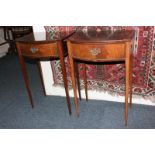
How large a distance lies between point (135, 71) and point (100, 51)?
1.78ft

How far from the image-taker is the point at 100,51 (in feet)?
4.14

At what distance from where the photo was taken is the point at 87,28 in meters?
1.64

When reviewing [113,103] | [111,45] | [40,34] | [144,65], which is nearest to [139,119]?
[113,103]

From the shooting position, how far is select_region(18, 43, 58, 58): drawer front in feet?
4.67

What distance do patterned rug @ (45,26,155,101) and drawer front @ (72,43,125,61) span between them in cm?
37

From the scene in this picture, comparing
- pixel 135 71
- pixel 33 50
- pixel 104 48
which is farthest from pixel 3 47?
pixel 104 48

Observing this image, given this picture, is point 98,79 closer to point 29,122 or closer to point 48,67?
point 48,67

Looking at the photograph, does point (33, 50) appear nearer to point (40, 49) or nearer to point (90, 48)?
point (40, 49)

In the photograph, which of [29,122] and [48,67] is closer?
[29,122]

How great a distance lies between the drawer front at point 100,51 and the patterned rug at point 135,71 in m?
0.37

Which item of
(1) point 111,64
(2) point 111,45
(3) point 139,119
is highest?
(2) point 111,45
